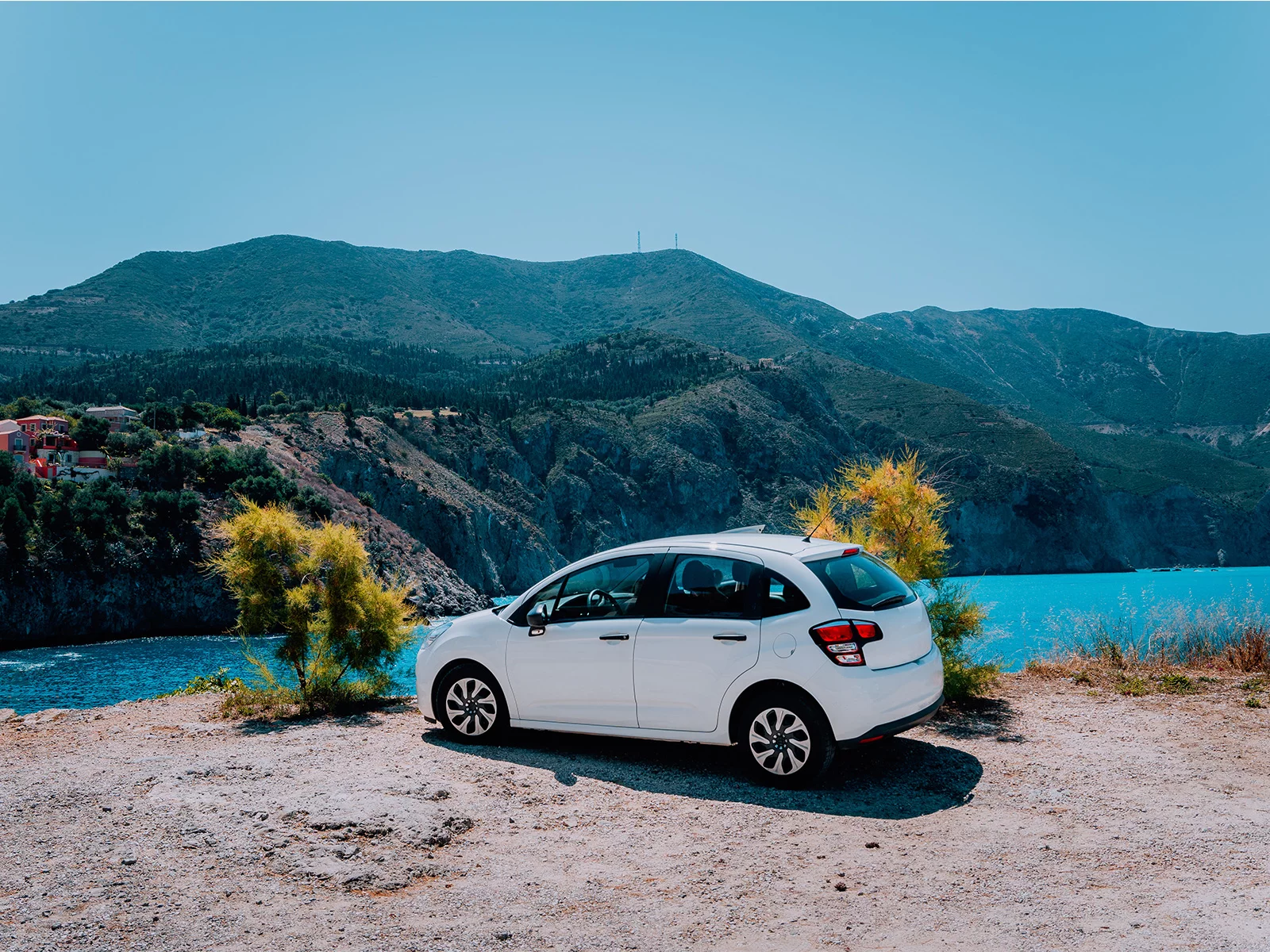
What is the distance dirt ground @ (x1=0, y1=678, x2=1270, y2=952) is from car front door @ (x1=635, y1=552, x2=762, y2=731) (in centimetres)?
56

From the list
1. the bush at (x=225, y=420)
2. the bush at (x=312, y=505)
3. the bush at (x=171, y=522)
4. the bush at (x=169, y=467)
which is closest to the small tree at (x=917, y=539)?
the bush at (x=312, y=505)

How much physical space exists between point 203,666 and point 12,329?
13590 centimetres

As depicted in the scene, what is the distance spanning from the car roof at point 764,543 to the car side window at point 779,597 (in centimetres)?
24

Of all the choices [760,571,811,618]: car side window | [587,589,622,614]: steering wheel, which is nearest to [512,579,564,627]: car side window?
[587,589,622,614]: steering wheel

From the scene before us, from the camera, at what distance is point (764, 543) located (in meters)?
7.39

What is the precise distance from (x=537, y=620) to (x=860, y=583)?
277 cm

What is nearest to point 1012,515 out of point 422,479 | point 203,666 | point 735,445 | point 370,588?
point 735,445

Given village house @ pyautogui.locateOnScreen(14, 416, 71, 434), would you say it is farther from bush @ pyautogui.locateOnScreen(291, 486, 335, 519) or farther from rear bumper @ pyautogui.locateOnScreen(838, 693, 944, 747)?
rear bumper @ pyautogui.locateOnScreen(838, 693, 944, 747)

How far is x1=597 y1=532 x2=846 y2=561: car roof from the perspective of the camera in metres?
7.15

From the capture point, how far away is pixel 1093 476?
486 feet

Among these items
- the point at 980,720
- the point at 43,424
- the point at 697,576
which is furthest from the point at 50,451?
the point at 980,720

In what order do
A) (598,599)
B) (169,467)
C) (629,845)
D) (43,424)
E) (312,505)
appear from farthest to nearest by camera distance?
1. (43,424)
2. (169,467)
3. (312,505)
4. (598,599)
5. (629,845)

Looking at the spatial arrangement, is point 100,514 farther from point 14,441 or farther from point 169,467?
point 14,441

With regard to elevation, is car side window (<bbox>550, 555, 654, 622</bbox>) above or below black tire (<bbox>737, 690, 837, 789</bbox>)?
above
